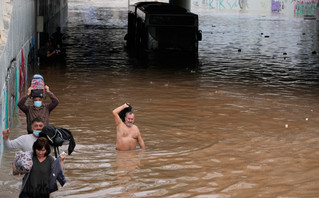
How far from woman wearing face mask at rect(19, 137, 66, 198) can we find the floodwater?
160cm

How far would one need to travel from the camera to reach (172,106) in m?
15.8

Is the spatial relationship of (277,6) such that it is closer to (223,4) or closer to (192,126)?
(223,4)

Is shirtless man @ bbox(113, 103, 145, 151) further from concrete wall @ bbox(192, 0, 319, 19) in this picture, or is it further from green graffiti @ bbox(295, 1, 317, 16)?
green graffiti @ bbox(295, 1, 317, 16)

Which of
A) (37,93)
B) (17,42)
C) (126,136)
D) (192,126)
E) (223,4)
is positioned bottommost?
(192,126)

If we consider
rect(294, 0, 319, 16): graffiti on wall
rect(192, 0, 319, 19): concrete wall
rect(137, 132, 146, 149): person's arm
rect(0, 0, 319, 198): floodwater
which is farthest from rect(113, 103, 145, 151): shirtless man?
rect(294, 0, 319, 16): graffiti on wall

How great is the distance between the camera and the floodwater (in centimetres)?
917

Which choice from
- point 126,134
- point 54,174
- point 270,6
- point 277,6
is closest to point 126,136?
point 126,134

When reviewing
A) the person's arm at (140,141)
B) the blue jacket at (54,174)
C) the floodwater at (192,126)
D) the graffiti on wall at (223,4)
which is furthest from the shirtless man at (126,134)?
the graffiti on wall at (223,4)

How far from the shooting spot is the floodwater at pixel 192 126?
917cm

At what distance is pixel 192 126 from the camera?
43.8 ft

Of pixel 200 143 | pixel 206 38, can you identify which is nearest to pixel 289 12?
pixel 206 38

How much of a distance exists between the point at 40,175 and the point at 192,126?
6729 mm

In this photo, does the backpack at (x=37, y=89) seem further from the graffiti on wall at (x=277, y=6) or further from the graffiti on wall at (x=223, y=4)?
the graffiti on wall at (x=223, y=4)

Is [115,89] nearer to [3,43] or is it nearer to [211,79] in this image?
[211,79]
